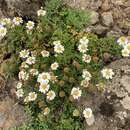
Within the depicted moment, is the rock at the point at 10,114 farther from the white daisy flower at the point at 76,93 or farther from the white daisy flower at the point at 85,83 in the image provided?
the white daisy flower at the point at 85,83

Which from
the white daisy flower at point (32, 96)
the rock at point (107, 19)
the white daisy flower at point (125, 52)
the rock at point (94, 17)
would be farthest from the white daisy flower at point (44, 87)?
the rock at point (107, 19)

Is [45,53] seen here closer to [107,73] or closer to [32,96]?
[32,96]

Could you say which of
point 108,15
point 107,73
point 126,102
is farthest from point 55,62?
point 108,15

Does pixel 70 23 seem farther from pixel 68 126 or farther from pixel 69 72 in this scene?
pixel 68 126

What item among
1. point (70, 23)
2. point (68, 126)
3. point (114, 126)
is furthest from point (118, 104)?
point (70, 23)

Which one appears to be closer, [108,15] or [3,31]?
[3,31]
